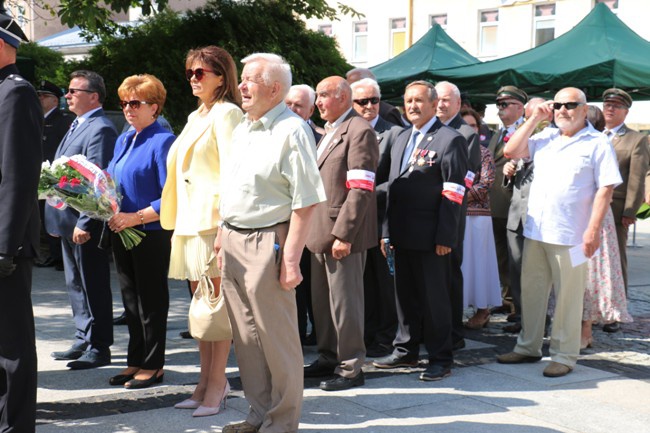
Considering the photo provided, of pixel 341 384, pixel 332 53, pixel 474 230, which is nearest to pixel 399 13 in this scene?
pixel 332 53

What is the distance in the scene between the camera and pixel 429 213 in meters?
6.32

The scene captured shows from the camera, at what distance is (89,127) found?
6656mm

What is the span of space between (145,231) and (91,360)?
125cm

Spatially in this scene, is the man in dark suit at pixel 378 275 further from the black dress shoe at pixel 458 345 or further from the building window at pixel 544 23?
the building window at pixel 544 23

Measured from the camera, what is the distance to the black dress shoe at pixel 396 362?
6.52 meters

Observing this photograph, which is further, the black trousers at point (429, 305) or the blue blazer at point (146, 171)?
the black trousers at point (429, 305)

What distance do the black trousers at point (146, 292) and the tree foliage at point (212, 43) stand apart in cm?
635

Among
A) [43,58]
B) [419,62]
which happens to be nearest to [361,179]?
[419,62]

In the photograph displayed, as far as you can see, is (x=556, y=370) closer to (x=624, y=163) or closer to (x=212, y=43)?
(x=624, y=163)

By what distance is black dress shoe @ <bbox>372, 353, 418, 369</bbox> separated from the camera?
652 cm

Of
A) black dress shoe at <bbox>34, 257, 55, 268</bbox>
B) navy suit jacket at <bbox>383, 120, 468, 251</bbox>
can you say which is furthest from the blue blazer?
black dress shoe at <bbox>34, 257, 55, 268</bbox>

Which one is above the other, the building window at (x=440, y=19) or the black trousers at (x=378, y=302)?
the building window at (x=440, y=19)

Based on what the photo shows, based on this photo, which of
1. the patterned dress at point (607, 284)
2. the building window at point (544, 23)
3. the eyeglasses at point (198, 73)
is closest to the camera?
the eyeglasses at point (198, 73)

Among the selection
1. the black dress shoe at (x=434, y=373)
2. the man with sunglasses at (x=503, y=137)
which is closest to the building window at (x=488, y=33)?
the man with sunglasses at (x=503, y=137)
